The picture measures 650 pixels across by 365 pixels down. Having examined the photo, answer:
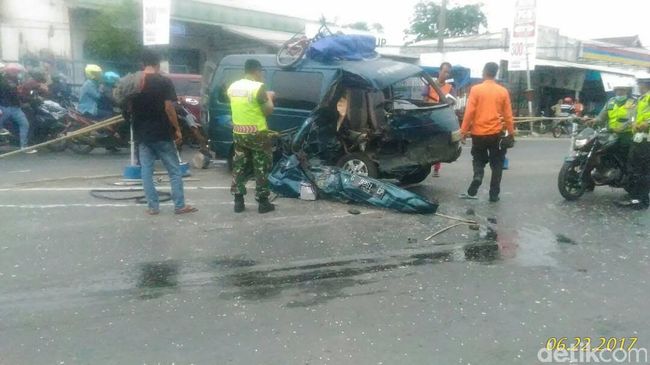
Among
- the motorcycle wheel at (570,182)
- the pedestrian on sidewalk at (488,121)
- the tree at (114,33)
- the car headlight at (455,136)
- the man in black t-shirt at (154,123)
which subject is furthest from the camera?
the tree at (114,33)

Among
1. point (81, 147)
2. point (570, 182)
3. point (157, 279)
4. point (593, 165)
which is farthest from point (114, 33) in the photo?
point (157, 279)

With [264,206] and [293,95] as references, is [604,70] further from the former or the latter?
[264,206]

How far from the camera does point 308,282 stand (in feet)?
15.7

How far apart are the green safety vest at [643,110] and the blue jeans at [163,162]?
551 centimetres

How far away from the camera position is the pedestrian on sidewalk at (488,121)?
24.8 feet

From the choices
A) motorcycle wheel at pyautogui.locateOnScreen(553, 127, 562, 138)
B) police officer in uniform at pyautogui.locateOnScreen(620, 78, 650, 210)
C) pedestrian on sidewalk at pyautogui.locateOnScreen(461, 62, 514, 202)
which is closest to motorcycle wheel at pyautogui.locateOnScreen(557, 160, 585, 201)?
police officer in uniform at pyautogui.locateOnScreen(620, 78, 650, 210)

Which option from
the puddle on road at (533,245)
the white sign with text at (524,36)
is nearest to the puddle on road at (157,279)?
the puddle on road at (533,245)

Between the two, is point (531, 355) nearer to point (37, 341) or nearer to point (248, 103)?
point (37, 341)

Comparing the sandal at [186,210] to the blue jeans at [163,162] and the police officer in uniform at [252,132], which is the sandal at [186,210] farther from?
the police officer in uniform at [252,132]

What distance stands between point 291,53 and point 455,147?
110 inches

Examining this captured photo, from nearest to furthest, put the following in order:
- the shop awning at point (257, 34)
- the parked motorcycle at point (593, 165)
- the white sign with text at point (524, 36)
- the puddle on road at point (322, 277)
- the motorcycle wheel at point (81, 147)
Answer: the puddle on road at point (322, 277), the parked motorcycle at point (593, 165), the motorcycle wheel at point (81, 147), the white sign with text at point (524, 36), the shop awning at point (257, 34)

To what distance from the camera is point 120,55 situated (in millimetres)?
18719

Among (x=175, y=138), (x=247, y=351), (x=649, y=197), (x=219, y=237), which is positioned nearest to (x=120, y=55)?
(x=175, y=138)

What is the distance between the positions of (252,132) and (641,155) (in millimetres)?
4769
